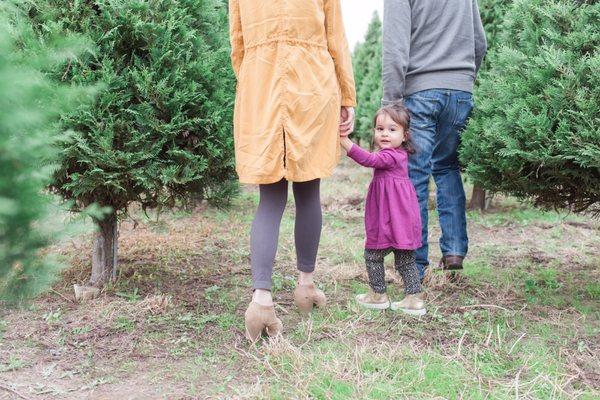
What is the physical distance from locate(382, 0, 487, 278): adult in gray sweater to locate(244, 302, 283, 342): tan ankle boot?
1.36 m

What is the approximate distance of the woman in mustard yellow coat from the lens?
2.62 metres

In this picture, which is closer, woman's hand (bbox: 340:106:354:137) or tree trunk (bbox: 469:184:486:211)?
woman's hand (bbox: 340:106:354:137)

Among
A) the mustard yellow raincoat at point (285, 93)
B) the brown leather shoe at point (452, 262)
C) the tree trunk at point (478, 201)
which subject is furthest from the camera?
the tree trunk at point (478, 201)

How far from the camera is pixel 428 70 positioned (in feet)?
11.7

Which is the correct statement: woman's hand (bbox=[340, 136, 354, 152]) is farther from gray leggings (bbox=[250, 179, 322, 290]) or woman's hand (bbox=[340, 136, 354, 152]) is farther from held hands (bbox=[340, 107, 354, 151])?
gray leggings (bbox=[250, 179, 322, 290])

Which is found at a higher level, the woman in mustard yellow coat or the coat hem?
the woman in mustard yellow coat

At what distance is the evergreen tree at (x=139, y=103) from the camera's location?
9.77ft

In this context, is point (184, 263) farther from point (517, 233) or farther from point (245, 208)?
point (517, 233)

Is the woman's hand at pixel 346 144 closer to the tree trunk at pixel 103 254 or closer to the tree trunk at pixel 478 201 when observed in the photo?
the tree trunk at pixel 103 254

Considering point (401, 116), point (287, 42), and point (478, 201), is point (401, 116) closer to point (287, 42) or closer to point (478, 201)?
point (287, 42)

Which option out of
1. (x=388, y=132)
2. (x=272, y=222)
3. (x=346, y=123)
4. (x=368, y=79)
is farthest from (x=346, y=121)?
(x=368, y=79)

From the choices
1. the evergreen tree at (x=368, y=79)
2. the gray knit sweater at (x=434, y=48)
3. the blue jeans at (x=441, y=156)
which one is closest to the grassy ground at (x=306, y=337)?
the blue jeans at (x=441, y=156)

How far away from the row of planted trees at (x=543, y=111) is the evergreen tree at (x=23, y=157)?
7.75ft

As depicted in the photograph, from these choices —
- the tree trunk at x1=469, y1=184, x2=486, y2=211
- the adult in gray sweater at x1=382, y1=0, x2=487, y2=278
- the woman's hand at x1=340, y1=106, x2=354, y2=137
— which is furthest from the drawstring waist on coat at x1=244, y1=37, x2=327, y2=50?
the tree trunk at x1=469, y1=184, x2=486, y2=211
